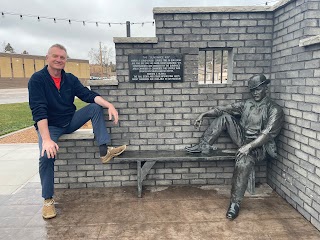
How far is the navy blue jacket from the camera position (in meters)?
3.21

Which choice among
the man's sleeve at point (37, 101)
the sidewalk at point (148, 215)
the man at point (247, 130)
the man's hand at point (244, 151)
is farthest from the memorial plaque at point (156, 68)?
the sidewalk at point (148, 215)

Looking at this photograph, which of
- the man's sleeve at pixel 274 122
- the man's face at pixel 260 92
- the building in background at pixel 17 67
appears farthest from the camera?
the building in background at pixel 17 67

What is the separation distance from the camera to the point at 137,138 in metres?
4.06

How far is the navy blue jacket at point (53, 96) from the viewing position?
321 cm

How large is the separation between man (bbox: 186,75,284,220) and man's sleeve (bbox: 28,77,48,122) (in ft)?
6.54

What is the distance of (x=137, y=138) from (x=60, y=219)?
149 centimetres

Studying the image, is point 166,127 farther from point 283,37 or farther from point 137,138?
point 283,37

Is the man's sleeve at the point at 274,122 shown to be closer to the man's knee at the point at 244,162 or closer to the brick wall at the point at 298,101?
the brick wall at the point at 298,101

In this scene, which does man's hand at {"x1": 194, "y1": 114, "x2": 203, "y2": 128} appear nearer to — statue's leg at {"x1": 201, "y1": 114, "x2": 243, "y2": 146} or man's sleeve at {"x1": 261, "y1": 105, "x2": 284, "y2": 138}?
statue's leg at {"x1": 201, "y1": 114, "x2": 243, "y2": 146}

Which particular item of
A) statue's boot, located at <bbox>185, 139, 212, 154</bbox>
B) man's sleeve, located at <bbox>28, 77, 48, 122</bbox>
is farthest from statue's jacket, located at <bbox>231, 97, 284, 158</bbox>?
man's sleeve, located at <bbox>28, 77, 48, 122</bbox>

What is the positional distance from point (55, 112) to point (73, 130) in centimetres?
44

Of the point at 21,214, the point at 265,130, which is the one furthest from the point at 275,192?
the point at 21,214

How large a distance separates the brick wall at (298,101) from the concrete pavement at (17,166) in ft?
12.3

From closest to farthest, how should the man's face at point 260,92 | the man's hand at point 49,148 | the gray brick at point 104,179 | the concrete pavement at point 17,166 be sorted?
the man's hand at point 49,148
the man's face at point 260,92
the gray brick at point 104,179
the concrete pavement at point 17,166
